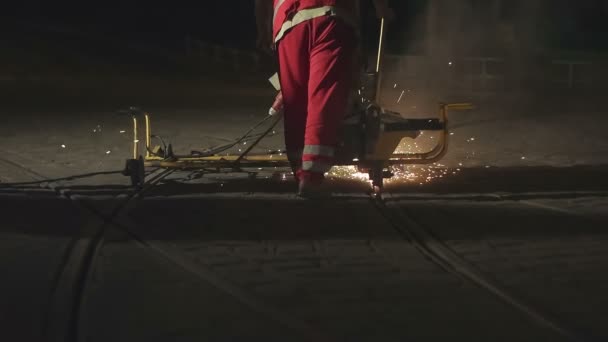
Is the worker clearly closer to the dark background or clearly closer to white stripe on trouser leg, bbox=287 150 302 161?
white stripe on trouser leg, bbox=287 150 302 161

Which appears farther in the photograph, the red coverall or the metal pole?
the metal pole

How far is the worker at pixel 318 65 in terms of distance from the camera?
293 inches

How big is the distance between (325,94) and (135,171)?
1.71 metres

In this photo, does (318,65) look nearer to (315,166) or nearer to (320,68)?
(320,68)

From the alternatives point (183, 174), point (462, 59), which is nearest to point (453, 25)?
point (462, 59)

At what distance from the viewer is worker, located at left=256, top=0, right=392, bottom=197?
7449 millimetres

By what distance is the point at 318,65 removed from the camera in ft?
24.7

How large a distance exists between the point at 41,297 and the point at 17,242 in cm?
127

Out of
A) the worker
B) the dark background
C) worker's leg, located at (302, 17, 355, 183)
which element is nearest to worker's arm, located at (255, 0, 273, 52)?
the worker

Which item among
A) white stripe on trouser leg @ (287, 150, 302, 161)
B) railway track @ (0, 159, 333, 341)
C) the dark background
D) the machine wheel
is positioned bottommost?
railway track @ (0, 159, 333, 341)

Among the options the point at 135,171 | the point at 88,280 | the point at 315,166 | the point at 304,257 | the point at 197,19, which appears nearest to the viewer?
the point at 88,280

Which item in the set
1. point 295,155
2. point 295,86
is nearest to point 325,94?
point 295,86

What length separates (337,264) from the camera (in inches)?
219

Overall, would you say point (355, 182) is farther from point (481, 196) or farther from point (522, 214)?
point (522, 214)
